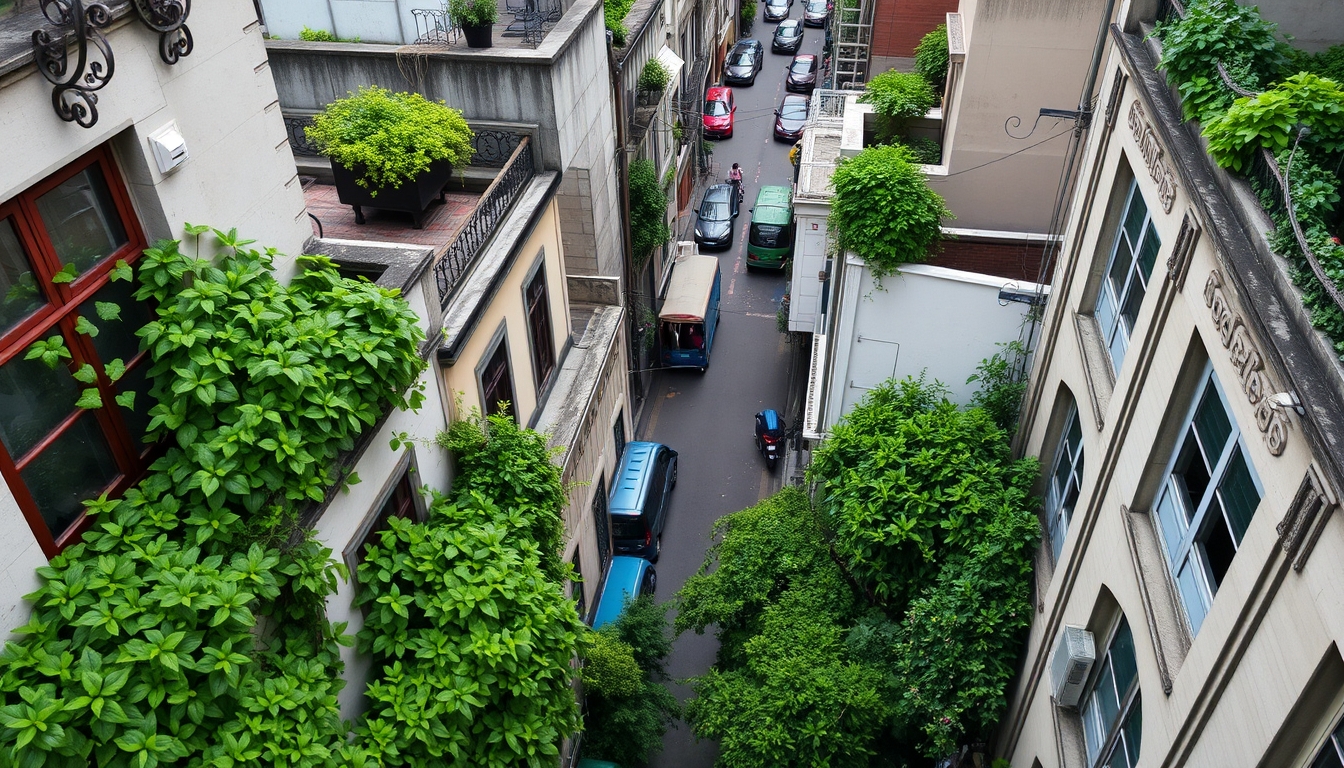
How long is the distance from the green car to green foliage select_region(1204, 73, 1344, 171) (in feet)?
92.1

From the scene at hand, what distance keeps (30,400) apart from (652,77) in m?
23.2

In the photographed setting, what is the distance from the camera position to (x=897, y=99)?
2192 cm

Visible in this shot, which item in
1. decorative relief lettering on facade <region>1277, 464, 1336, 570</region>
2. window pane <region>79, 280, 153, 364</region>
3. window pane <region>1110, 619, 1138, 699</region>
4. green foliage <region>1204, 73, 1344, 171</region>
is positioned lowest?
window pane <region>1110, 619, 1138, 699</region>

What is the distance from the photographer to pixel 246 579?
25.7ft

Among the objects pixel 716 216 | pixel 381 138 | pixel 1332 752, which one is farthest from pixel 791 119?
pixel 1332 752

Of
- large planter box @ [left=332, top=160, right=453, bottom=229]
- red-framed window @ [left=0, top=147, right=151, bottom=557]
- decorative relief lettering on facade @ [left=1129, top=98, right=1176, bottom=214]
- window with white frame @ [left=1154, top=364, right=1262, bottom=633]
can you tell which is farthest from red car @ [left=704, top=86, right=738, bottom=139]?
red-framed window @ [left=0, top=147, right=151, bottom=557]

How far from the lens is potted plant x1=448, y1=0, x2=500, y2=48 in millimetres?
17078

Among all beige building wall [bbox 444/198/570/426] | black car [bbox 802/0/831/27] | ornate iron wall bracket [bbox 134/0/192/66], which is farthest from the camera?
black car [bbox 802/0/831/27]

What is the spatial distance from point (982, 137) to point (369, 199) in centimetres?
1246

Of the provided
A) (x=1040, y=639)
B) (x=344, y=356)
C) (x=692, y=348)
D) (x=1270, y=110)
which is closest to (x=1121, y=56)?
(x=1270, y=110)

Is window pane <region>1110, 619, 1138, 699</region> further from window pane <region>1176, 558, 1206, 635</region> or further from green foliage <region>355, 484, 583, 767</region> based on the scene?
green foliage <region>355, 484, 583, 767</region>

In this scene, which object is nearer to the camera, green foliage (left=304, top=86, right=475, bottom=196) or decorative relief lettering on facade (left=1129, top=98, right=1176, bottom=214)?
decorative relief lettering on facade (left=1129, top=98, right=1176, bottom=214)

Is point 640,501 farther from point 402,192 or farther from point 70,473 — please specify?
point 70,473

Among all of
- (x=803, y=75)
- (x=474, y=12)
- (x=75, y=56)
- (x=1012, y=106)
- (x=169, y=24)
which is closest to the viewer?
(x=75, y=56)
